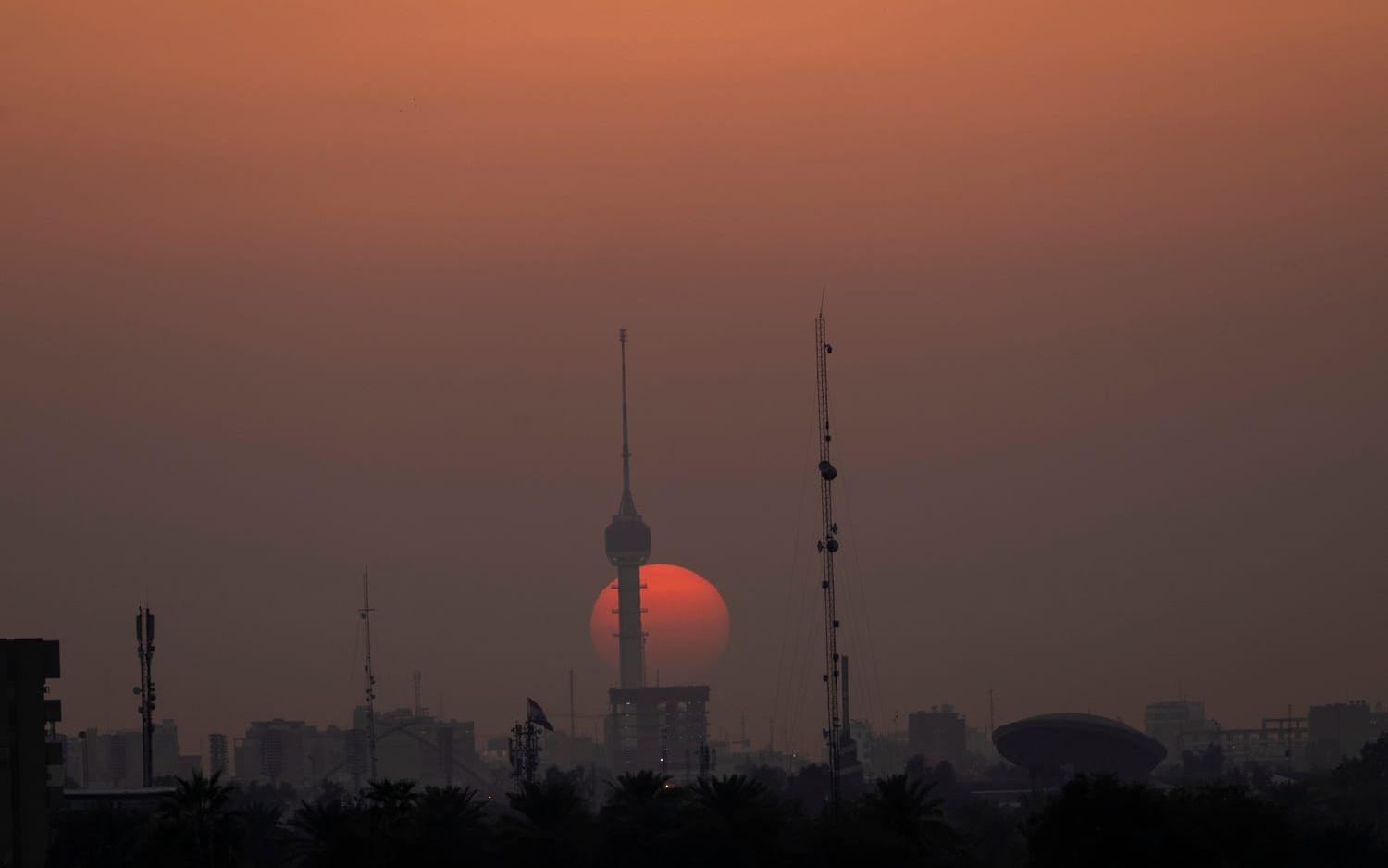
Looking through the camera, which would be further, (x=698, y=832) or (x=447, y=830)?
(x=698, y=832)

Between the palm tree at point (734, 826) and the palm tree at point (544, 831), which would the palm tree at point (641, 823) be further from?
the palm tree at point (544, 831)

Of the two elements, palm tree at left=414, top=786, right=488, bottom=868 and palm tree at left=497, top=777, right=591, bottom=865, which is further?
palm tree at left=497, top=777, right=591, bottom=865

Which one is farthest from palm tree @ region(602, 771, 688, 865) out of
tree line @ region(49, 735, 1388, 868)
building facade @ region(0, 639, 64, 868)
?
building facade @ region(0, 639, 64, 868)

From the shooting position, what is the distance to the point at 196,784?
102 metres

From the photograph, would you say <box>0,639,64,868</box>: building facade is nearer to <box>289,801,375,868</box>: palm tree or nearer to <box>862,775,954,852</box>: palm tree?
<box>289,801,375,868</box>: palm tree

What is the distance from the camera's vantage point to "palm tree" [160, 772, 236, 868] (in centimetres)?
10200

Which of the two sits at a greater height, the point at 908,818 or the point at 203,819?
the point at 203,819

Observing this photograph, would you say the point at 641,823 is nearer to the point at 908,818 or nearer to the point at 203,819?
the point at 908,818

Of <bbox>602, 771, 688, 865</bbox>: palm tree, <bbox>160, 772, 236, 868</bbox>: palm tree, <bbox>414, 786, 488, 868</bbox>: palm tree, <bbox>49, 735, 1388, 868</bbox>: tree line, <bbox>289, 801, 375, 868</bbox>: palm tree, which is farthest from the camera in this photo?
<bbox>602, 771, 688, 865</bbox>: palm tree

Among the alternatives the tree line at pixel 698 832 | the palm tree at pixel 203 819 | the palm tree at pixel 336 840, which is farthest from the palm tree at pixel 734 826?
the palm tree at pixel 203 819

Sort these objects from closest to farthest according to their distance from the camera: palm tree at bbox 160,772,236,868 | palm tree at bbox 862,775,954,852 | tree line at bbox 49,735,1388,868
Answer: palm tree at bbox 160,772,236,868 < tree line at bbox 49,735,1388,868 < palm tree at bbox 862,775,954,852

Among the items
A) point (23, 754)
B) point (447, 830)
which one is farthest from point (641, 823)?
point (23, 754)

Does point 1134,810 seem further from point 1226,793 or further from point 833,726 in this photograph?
point 833,726

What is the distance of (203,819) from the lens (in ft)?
339
